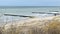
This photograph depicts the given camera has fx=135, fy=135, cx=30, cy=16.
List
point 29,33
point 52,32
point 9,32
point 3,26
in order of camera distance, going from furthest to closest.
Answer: point 3,26 → point 9,32 → point 29,33 → point 52,32

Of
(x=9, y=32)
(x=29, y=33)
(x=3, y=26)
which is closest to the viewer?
(x=29, y=33)

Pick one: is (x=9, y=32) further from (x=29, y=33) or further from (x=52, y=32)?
(x=52, y=32)

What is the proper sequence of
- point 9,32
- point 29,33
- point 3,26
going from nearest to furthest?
1. point 29,33
2. point 9,32
3. point 3,26

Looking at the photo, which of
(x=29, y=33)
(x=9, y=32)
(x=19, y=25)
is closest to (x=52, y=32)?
(x=29, y=33)

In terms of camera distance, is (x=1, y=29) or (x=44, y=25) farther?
(x=1, y=29)

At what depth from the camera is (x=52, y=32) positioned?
8.96 feet

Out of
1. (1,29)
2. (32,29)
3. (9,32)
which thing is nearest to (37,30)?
(32,29)

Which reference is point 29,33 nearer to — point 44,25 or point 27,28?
point 27,28

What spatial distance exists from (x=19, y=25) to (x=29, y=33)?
373 millimetres

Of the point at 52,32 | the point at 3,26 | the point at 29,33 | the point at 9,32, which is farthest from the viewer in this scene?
the point at 3,26

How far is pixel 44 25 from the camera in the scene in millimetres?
2896

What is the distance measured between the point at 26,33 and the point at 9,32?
462mm

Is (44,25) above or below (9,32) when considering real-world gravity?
above

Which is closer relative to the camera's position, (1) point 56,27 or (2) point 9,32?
(1) point 56,27
